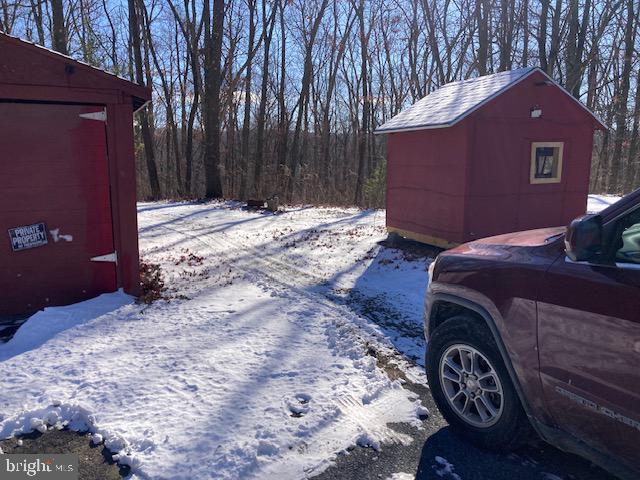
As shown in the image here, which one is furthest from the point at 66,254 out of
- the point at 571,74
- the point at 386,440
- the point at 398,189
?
the point at 571,74

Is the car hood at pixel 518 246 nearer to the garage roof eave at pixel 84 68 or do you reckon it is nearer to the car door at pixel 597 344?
the car door at pixel 597 344

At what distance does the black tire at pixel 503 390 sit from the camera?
3082 mm

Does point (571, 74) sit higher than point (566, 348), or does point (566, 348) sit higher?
point (571, 74)

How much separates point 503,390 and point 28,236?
5.58 metres

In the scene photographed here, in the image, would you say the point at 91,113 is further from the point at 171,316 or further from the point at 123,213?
the point at 171,316

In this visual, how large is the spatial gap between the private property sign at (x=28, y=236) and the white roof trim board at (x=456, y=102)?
6.91 meters

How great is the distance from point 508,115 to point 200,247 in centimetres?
682

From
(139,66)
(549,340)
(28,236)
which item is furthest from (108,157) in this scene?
(139,66)

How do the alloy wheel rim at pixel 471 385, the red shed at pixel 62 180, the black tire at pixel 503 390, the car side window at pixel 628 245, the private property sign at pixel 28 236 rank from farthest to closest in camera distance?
the private property sign at pixel 28 236, the red shed at pixel 62 180, the alloy wheel rim at pixel 471 385, the black tire at pixel 503 390, the car side window at pixel 628 245

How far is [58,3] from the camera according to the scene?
60.5 feet

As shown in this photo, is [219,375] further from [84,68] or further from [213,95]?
[213,95]

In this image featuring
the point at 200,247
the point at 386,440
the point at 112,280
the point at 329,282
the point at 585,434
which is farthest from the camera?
the point at 200,247

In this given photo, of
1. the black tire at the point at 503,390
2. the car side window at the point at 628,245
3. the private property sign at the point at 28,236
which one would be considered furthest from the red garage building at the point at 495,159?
the private property sign at the point at 28,236

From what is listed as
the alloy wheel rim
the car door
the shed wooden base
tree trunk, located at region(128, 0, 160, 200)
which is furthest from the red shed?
tree trunk, located at region(128, 0, 160, 200)
